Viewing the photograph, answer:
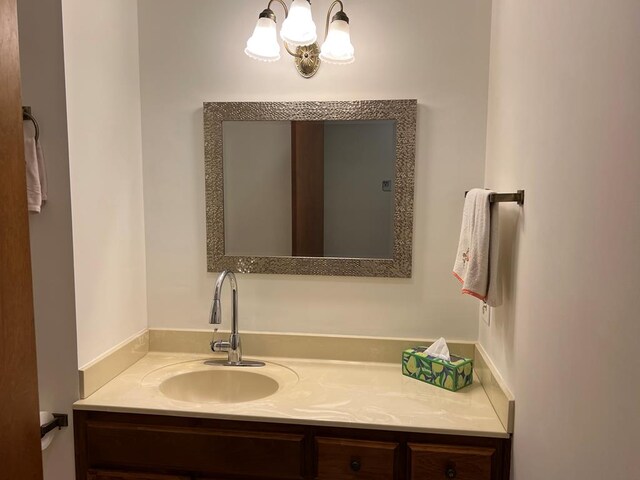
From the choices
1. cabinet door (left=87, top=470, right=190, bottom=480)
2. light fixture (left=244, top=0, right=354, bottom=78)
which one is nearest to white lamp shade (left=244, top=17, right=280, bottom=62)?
light fixture (left=244, top=0, right=354, bottom=78)

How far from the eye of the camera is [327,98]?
1.70 meters

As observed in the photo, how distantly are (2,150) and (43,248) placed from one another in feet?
2.85

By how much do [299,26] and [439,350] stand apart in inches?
48.8

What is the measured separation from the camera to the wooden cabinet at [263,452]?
4.29 ft

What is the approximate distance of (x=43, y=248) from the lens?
140 cm

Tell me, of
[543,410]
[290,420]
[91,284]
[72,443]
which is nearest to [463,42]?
[543,410]

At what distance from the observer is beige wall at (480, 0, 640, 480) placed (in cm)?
68

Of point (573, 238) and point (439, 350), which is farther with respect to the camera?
point (439, 350)

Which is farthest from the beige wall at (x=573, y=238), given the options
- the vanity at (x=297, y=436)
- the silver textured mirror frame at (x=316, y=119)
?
the silver textured mirror frame at (x=316, y=119)

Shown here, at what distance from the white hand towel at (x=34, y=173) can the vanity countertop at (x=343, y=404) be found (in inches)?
25.5

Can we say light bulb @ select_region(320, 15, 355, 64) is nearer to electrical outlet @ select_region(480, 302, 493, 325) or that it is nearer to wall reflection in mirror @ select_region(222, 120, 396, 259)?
wall reflection in mirror @ select_region(222, 120, 396, 259)

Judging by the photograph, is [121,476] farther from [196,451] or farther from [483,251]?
[483,251]

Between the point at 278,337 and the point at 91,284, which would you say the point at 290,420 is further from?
the point at 91,284

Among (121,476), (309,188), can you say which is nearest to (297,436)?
(121,476)
